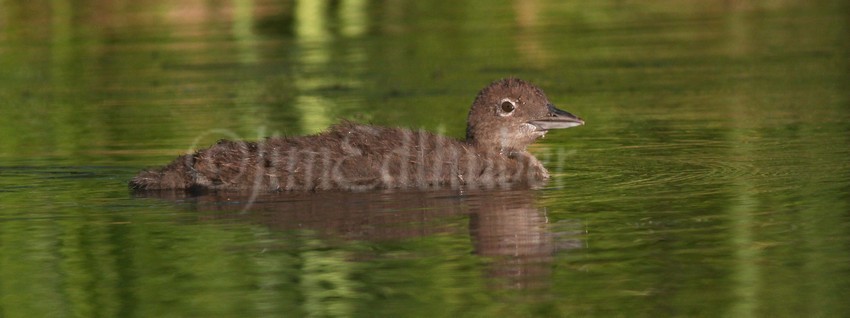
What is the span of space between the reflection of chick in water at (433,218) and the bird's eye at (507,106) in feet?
3.25

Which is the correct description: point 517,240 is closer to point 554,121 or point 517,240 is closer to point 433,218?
point 433,218

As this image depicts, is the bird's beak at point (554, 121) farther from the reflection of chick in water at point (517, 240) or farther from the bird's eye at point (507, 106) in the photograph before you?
the reflection of chick in water at point (517, 240)

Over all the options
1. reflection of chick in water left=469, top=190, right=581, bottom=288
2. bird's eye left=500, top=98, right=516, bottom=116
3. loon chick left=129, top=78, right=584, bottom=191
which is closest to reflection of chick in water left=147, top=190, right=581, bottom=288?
reflection of chick in water left=469, top=190, right=581, bottom=288

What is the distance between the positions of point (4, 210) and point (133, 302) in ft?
10.1

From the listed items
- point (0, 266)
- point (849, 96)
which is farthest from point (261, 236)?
point (849, 96)

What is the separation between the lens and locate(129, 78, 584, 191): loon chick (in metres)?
11.2

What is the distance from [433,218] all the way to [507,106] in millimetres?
2261

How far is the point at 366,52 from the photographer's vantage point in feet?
74.8

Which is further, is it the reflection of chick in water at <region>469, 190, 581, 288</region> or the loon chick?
the loon chick

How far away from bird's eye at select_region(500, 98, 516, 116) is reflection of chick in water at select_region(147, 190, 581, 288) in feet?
3.25

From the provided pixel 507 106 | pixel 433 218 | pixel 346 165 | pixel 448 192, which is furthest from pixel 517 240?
pixel 507 106

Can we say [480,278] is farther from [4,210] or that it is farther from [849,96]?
[849,96]

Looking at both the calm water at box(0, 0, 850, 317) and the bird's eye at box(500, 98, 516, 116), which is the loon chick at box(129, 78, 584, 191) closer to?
the calm water at box(0, 0, 850, 317)

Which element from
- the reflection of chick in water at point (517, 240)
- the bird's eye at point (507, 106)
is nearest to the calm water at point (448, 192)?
the reflection of chick in water at point (517, 240)
